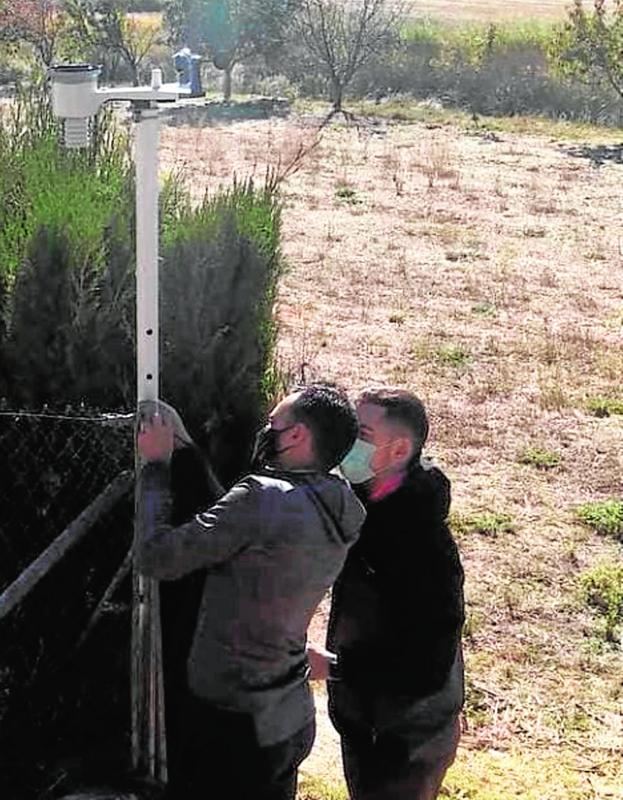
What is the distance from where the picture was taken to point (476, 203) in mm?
14648

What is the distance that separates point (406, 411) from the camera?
2707 millimetres

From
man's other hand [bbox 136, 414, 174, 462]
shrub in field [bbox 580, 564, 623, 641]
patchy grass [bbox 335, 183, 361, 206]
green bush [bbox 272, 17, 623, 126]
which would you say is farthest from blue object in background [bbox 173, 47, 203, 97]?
green bush [bbox 272, 17, 623, 126]

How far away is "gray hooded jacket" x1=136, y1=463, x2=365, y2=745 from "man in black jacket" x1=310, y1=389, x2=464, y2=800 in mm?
150

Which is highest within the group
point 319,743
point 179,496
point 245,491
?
point 245,491

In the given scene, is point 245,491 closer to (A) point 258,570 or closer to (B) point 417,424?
(A) point 258,570

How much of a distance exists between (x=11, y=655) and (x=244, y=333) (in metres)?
1.22

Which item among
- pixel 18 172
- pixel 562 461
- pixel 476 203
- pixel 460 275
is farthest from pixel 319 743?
pixel 476 203

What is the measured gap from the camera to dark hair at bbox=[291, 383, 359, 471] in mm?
2527

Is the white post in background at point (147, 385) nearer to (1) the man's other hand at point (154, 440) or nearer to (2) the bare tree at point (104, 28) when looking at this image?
(1) the man's other hand at point (154, 440)

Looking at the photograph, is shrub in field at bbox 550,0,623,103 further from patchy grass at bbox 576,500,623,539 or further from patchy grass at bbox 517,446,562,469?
Answer: patchy grass at bbox 576,500,623,539

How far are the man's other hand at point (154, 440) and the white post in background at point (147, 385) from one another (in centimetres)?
10

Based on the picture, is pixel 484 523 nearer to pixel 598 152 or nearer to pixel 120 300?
pixel 120 300

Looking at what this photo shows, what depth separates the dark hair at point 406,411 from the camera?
2.70 m

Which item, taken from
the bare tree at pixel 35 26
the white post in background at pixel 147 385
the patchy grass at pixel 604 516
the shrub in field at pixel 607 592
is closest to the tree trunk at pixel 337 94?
the bare tree at pixel 35 26
